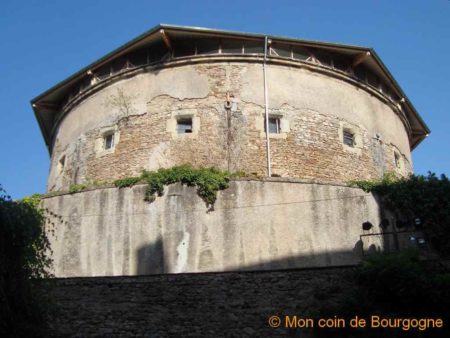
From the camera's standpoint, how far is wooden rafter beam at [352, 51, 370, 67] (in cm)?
2088

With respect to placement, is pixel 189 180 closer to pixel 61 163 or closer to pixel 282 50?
pixel 282 50

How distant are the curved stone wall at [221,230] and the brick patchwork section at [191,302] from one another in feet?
9.28

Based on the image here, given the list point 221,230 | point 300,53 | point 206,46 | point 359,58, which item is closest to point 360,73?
point 359,58

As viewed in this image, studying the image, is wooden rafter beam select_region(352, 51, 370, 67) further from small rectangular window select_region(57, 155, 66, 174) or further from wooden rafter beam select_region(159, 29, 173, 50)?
small rectangular window select_region(57, 155, 66, 174)

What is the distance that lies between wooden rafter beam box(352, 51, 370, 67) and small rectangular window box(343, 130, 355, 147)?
2409 millimetres

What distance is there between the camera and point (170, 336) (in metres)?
12.2

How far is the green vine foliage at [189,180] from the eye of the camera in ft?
55.5

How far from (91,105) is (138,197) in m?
5.62

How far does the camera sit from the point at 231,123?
63.5 ft

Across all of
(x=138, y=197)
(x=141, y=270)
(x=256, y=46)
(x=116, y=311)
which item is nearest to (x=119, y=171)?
(x=138, y=197)

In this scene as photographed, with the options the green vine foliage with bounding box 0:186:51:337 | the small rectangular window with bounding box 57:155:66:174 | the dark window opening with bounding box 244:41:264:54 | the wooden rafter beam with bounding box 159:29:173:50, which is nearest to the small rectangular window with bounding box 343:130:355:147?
the dark window opening with bounding box 244:41:264:54

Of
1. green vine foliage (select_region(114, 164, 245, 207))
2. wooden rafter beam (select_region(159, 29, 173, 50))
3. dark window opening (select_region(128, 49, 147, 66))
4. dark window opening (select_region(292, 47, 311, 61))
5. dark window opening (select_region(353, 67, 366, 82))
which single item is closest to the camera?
green vine foliage (select_region(114, 164, 245, 207))

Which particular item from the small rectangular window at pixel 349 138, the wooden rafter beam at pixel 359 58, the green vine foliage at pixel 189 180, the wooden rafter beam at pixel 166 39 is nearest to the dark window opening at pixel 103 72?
the wooden rafter beam at pixel 166 39

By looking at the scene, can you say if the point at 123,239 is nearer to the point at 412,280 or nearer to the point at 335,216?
the point at 335,216
